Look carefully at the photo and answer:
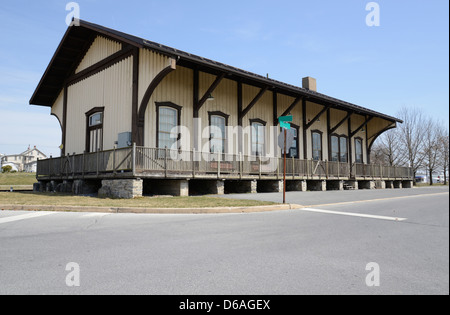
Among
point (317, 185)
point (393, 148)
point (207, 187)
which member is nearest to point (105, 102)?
point (207, 187)

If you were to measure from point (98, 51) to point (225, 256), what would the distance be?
55.5ft

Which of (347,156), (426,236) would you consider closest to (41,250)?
(426,236)

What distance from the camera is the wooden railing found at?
13.4m

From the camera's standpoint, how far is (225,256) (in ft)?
15.2

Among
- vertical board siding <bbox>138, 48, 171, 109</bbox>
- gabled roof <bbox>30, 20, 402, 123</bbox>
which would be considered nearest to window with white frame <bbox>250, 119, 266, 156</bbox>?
gabled roof <bbox>30, 20, 402, 123</bbox>

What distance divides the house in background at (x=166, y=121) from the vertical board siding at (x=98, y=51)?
0.06 meters

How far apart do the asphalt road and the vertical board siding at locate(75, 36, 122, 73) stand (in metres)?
11.6

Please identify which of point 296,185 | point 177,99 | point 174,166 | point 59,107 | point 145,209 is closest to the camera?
point 145,209

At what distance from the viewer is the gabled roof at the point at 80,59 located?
14523 millimetres

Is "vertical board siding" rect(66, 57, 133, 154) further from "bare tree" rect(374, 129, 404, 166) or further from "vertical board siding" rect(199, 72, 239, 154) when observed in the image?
"bare tree" rect(374, 129, 404, 166)

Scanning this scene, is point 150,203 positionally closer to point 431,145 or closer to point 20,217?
point 20,217

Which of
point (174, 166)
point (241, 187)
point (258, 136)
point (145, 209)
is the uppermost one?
point (258, 136)

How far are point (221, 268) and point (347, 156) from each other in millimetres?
25405
